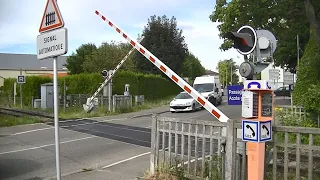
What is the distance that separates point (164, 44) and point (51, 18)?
3978cm

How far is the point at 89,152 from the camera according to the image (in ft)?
33.6

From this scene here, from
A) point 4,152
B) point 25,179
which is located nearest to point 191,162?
point 25,179

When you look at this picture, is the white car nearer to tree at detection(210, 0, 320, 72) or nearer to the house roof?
tree at detection(210, 0, 320, 72)

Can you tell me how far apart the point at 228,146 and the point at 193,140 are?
3.09 feet

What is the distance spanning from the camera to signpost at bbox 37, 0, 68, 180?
4805mm

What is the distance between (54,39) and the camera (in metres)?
4.93

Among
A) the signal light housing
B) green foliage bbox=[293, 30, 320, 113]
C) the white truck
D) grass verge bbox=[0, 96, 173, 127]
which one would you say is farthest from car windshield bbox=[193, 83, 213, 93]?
the signal light housing

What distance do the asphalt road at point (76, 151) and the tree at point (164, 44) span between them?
28733mm

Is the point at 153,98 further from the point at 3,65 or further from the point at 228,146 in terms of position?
the point at 3,65

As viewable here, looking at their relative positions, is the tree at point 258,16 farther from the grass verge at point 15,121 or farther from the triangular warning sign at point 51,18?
the triangular warning sign at point 51,18

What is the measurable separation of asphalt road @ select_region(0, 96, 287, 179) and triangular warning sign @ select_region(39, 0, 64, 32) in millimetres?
3496

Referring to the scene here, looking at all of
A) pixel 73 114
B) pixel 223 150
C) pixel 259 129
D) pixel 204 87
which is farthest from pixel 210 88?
pixel 259 129

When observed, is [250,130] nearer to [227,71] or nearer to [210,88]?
[210,88]

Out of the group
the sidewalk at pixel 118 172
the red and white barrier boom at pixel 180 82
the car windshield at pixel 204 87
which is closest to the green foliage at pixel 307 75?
the red and white barrier boom at pixel 180 82
